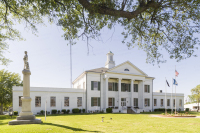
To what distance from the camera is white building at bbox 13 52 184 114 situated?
28.9 meters

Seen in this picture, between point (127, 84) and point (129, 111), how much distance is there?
5.76 m

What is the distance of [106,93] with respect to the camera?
108 feet

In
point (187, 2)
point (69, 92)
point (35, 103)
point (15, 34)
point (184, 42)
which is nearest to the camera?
point (187, 2)

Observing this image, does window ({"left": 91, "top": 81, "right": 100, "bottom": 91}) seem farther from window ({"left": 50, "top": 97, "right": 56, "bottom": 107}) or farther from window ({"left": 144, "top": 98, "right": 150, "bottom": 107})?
window ({"left": 144, "top": 98, "right": 150, "bottom": 107})

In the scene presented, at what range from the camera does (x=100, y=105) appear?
1278 inches

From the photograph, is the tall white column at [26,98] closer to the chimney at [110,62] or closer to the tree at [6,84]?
the chimney at [110,62]

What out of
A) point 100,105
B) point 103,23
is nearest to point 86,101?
point 100,105

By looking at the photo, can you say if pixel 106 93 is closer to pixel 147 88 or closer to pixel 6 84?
pixel 147 88

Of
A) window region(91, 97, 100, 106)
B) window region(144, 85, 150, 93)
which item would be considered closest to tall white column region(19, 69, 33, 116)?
window region(91, 97, 100, 106)

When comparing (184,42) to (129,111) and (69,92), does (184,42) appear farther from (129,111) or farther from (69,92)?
(129,111)

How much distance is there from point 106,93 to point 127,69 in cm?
699

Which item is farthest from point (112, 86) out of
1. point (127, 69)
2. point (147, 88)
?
point (147, 88)

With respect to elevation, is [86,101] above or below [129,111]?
above

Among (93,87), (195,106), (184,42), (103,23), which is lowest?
(195,106)
